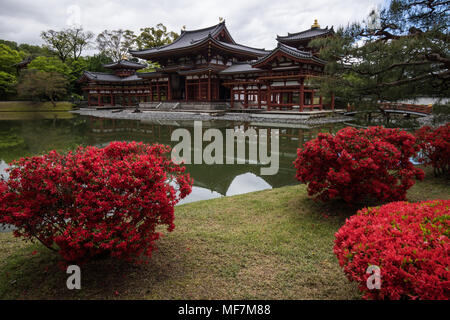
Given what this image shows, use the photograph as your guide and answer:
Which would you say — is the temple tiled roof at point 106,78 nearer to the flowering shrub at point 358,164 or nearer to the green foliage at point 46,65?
the green foliage at point 46,65

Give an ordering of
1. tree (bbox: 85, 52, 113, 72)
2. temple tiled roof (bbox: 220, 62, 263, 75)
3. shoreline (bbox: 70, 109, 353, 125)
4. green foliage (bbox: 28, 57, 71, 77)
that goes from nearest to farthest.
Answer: shoreline (bbox: 70, 109, 353, 125)
temple tiled roof (bbox: 220, 62, 263, 75)
green foliage (bbox: 28, 57, 71, 77)
tree (bbox: 85, 52, 113, 72)

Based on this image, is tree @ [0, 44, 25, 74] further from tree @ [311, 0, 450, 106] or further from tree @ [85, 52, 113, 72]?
tree @ [311, 0, 450, 106]

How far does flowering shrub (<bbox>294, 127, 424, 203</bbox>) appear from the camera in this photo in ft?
16.0

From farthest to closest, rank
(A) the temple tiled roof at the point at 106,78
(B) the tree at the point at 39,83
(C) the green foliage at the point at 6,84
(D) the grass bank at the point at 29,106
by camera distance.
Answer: (A) the temple tiled roof at the point at 106,78 < (C) the green foliage at the point at 6,84 < (D) the grass bank at the point at 29,106 < (B) the tree at the point at 39,83

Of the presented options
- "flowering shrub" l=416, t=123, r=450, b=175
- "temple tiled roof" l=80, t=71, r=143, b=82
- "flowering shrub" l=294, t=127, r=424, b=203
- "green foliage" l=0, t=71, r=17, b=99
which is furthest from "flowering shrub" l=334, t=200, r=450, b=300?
"green foliage" l=0, t=71, r=17, b=99

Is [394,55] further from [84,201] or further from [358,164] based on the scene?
[84,201]

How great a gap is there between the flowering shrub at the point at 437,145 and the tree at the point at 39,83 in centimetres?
4360

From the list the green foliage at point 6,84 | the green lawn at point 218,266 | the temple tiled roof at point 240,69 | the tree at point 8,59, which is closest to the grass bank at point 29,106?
the green foliage at point 6,84

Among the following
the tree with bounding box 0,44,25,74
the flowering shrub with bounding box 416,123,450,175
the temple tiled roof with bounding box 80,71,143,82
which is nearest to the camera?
the flowering shrub with bounding box 416,123,450,175

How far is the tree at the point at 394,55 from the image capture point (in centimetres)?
682

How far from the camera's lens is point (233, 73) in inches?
1156

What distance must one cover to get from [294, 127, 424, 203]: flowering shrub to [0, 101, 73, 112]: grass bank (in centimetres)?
4448

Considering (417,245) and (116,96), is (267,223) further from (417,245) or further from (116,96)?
(116,96)

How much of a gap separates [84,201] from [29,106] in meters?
45.8
